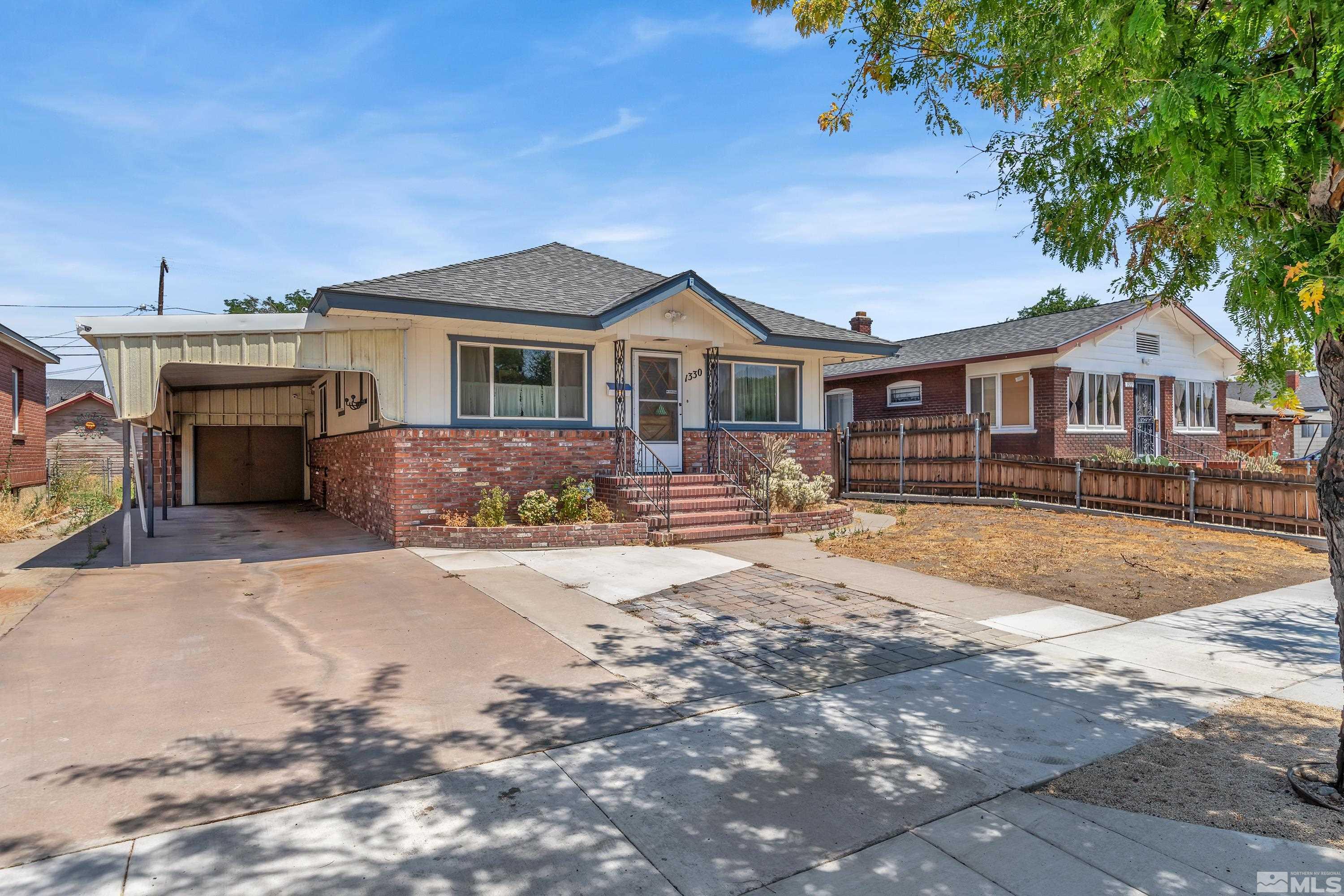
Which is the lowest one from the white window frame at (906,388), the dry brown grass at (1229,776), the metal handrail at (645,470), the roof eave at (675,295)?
the dry brown grass at (1229,776)

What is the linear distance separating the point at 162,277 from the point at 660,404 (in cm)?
3050

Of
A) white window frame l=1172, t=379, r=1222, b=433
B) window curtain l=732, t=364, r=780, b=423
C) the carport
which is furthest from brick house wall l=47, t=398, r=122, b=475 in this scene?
white window frame l=1172, t=379, r=1222, b=433

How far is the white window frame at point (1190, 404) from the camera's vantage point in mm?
22953

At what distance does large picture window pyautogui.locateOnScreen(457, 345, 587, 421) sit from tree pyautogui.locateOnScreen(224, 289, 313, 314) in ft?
130

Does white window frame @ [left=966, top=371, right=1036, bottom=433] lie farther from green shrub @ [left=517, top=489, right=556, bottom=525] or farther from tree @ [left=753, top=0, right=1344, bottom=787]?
tree @ [left=753, top=0, right=1344, bottom=787]

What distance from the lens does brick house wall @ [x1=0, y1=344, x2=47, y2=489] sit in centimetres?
1711

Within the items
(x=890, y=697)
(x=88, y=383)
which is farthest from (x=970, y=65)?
(x=88, y=383)

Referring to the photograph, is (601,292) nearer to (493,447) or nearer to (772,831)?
(493,447)

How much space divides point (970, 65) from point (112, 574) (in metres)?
11.2

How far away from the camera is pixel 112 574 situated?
9.20 metres

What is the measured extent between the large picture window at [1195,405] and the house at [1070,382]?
42 millimetres

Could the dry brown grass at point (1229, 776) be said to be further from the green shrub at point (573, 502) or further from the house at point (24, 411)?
the house at point (24, 411)

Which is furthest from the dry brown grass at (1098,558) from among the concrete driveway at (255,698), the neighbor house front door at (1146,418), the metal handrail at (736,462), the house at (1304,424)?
the house at (1304,424)

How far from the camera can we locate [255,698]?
16.1 feet
